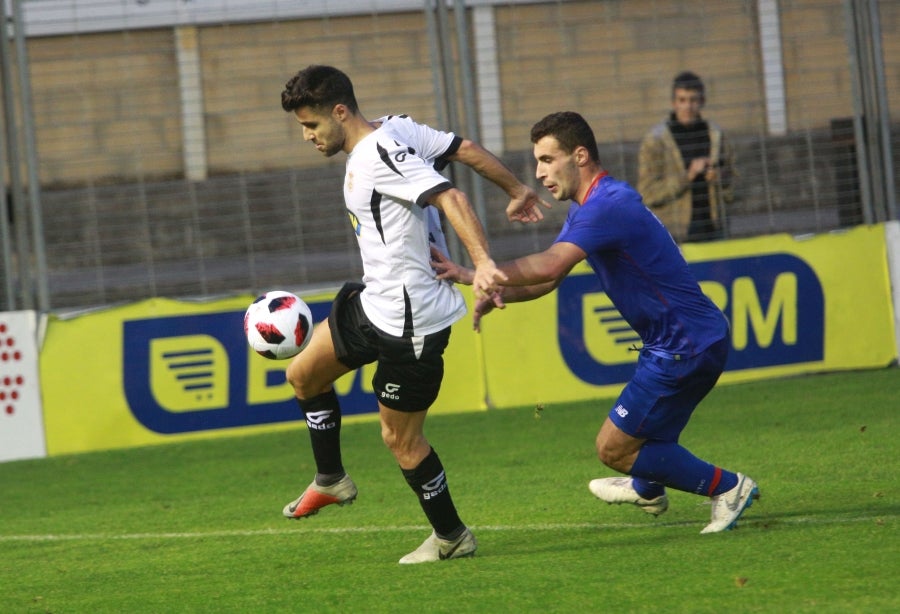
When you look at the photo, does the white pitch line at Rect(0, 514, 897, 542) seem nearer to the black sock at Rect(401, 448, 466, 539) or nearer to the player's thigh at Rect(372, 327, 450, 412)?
the black sock at Rect(401, 448, 466, 539)

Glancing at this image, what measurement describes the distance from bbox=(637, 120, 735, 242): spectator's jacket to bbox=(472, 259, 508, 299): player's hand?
6.22m

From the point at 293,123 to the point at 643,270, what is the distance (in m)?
6.18

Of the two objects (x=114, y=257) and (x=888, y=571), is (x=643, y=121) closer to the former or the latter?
(x=114, y=257)

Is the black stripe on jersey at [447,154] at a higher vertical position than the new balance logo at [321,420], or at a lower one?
higher

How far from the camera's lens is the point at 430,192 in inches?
215

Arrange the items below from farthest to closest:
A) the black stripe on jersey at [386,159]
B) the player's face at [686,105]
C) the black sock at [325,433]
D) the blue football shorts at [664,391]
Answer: the player's face at [686,105]
the black sock at [325,433]
the blue football shorts at [664,391]
the black stripe on jersey at [386,159]

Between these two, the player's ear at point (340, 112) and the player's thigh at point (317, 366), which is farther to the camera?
the player's thigh at point (317, 366)

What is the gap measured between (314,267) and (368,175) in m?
A: 6.00

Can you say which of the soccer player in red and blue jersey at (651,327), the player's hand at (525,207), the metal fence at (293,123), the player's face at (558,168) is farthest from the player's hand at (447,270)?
the metal fence at (293,123)

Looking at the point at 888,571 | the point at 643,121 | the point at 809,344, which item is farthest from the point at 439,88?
the point at 888,571

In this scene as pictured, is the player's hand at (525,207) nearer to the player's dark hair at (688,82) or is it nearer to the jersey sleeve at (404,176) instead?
the jersey sleeve at (404,176)

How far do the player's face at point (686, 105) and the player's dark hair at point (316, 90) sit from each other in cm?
581

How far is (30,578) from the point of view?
6277mm

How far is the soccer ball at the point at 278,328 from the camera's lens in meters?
6.31
